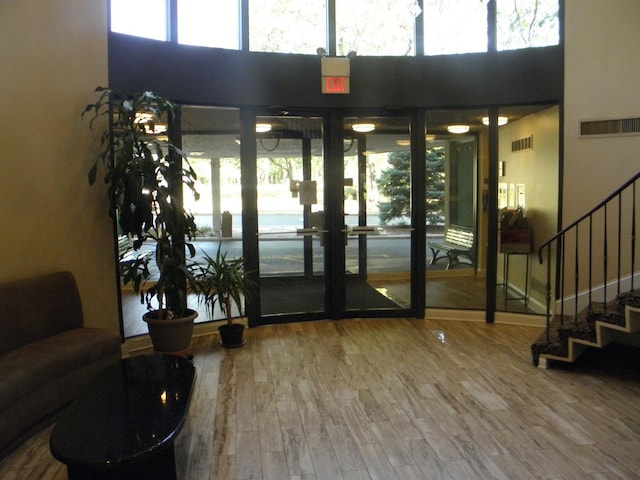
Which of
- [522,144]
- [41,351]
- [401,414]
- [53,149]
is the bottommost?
[401,414]

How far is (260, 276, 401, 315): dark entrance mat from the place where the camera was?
5910 millimetres

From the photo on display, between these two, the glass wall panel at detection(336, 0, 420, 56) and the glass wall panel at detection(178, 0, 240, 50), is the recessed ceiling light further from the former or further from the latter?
the glass wall panel at detection(178, 0, 240, 50)

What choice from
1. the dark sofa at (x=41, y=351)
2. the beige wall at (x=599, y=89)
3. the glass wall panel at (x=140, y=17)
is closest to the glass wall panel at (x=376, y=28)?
the beige wall at (x=599, y=89)

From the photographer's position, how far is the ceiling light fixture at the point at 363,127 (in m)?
5.92

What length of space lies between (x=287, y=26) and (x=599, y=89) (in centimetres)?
322

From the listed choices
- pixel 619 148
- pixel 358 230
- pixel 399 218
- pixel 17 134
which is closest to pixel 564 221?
pixel 619 148

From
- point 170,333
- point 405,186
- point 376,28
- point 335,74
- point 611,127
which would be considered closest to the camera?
point 170,333

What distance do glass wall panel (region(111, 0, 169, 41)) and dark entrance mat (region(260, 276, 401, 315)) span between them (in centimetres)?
268

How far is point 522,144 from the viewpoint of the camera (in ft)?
18.9

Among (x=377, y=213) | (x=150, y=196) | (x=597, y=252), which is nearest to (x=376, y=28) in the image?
(x=377, y=213)

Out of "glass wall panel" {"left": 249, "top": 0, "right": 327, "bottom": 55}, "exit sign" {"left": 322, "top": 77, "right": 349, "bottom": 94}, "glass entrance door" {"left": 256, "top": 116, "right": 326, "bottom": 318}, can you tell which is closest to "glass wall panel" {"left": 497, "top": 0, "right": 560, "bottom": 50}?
"exit sign" {"left": 322, "top": 77, "right": 349, "bottom": 94}

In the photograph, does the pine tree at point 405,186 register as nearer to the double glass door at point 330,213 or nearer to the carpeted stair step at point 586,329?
the double glass door at point 330,213

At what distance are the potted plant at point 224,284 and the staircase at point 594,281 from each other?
8.61 ft

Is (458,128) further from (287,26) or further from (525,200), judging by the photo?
(287,26)
